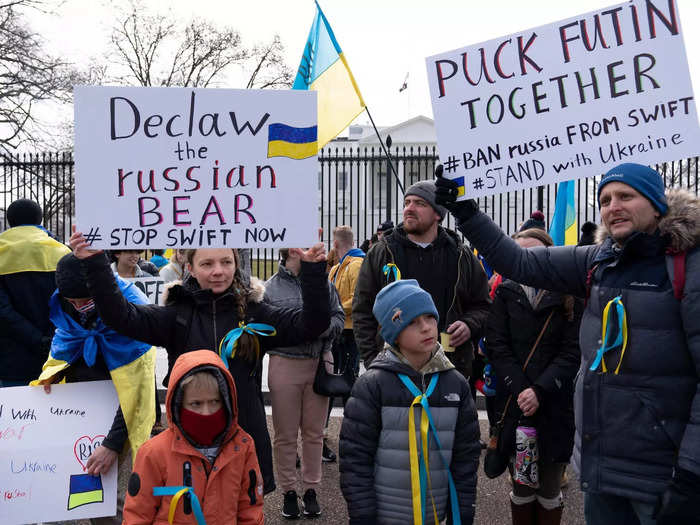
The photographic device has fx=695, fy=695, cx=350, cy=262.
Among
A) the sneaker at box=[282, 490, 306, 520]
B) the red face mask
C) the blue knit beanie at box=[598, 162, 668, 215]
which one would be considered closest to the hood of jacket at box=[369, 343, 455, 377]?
the red face mask

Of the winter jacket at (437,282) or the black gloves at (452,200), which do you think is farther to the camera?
the winter jacket at (437,282)

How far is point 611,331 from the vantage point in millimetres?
2416

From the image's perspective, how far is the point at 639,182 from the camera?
2.46 metres

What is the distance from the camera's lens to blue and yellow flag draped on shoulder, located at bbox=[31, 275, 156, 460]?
317cm

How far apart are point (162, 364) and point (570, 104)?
23.9 feet

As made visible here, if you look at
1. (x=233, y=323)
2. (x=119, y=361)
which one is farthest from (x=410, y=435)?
(x=119, y=361)

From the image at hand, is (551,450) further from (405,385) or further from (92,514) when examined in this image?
(92,514)

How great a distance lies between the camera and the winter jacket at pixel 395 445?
278 cm

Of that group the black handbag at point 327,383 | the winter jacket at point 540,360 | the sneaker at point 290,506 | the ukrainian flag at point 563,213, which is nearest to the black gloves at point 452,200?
the winter jacket at point 540,360

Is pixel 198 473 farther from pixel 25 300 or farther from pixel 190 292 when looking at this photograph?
pixel 25 300

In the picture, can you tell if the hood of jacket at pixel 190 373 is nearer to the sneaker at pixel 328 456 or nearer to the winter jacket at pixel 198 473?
the winter jacket at pixel 198 473

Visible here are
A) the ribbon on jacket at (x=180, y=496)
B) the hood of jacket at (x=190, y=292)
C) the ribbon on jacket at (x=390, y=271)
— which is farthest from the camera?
the ribbon on jacket at (x=390, y=271)

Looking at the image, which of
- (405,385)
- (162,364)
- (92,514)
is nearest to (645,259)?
(405,385)

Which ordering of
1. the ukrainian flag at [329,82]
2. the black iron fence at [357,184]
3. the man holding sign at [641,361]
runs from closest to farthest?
the man holding sign at [641,361], the ukrainian flag at [329,82], the black iron fence at [357,184]
